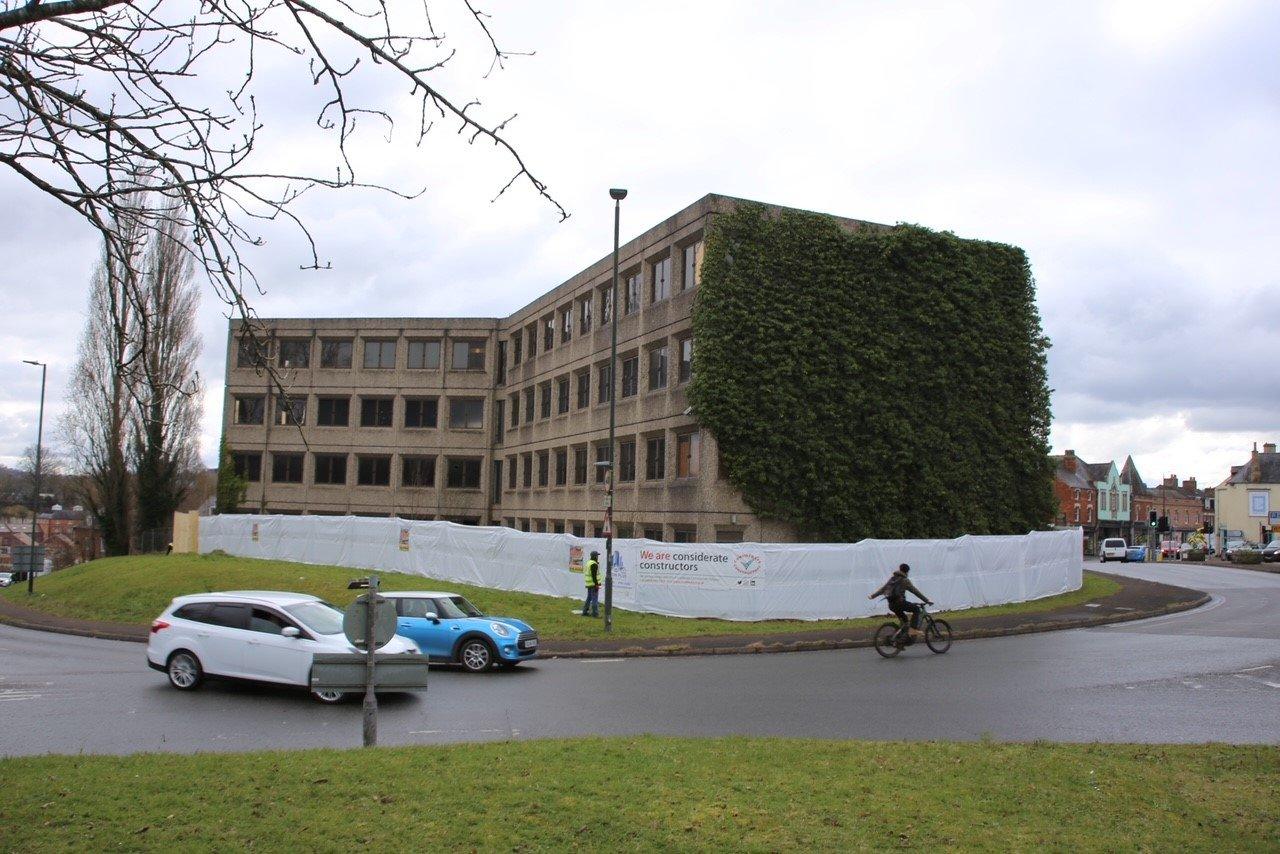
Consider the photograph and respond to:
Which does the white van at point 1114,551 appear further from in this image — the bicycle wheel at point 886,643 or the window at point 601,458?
the bicycle wheel at point 886,643

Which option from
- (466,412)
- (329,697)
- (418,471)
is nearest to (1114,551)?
(466,412)

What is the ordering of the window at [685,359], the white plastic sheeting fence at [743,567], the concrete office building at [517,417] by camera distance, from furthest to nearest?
the concrete office building at [517,417]
the window at [685,359]
the white plastic sheeting fence at [743,567]

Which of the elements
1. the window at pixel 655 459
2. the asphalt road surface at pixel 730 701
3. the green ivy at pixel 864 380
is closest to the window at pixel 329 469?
the window at pixel 655 459

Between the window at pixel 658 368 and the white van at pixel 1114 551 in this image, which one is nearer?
the window at pixel 658 368

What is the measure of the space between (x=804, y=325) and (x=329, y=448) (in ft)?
108

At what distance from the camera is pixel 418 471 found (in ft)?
186

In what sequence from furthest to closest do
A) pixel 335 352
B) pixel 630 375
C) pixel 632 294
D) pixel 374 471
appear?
1. pixel 335 352
2. pixel 374 471
3. pixel 632 294
4. pixel 630 375

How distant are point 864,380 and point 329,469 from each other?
3403 centimetres

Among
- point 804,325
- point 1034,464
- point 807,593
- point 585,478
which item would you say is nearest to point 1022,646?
point 807,593

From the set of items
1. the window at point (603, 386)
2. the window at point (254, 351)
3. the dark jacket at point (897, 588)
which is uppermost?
the window at point (603, 386)

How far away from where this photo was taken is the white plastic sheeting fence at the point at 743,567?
86.7 feet

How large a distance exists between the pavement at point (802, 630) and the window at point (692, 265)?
13.4 m

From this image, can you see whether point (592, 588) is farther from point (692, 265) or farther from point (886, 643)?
point (692, 265)

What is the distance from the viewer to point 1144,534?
11819cm
